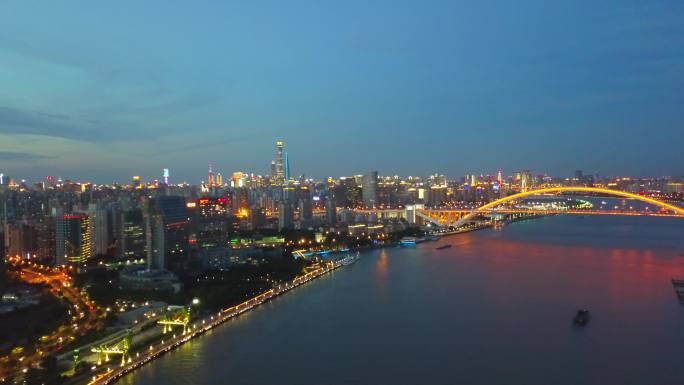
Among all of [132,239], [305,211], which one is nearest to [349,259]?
[132,239]

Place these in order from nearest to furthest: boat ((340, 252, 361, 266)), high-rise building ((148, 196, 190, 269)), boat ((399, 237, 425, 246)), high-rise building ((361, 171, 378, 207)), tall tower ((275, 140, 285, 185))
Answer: high-rise building ((148, 196, 190, 269)) < boat ((340, 252, 361, 266)) < boat ((399, 237, 425, 246)) < high-rise building ((361, 171, 378, 207)) < tall tower ((275, 140, 285, 185))

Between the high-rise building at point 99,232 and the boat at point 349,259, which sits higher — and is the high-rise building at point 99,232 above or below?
above

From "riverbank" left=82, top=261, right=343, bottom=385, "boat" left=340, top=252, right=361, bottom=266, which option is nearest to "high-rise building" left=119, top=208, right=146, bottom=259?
"boat" left=340, top=252, right=361, bottom=266

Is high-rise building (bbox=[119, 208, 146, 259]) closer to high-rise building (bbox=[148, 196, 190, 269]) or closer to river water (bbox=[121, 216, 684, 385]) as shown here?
high-rise building (bbox=[148, 196, 190, 269])

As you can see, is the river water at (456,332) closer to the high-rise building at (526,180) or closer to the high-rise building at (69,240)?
the high-rise building at (69,240)

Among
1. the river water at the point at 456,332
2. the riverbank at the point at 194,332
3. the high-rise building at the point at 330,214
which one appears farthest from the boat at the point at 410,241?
the riverbank at the point at 194,332
